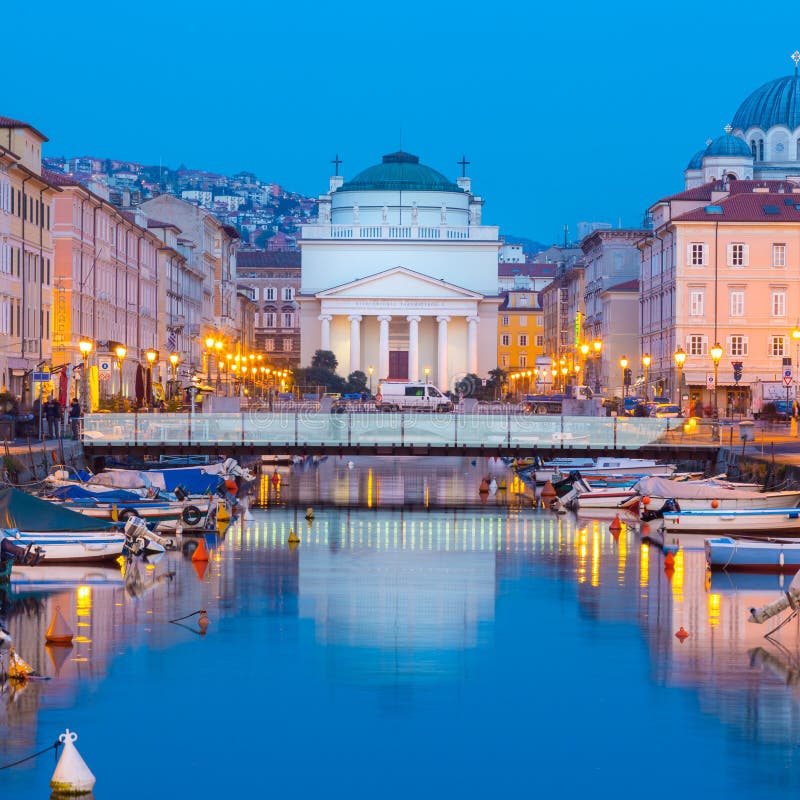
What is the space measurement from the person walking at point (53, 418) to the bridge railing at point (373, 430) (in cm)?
104

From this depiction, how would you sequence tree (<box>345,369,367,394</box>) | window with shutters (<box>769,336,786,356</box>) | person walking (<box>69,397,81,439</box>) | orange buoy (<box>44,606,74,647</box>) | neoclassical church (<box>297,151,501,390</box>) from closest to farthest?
1. orange buoy (<box>44,606,74,647</box>)
2. person walking (<box>69,397,81,439</box>)
3. window with shutters (<box>769,336,786,356</box>)
4. tree (<box>345,369,367,394</box>)
5. neoclassical church (<box>297,151,501,390</box>)


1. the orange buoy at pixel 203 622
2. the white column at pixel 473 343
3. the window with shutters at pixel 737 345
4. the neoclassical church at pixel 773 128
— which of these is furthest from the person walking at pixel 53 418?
the white column at pixel 473 343

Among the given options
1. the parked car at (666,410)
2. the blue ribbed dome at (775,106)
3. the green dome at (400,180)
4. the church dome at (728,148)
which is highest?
the blue ribbed dome at (775,106)

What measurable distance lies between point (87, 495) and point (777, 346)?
2451 inches

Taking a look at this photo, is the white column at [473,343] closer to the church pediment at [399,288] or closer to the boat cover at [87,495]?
the church pediment at [399,288]

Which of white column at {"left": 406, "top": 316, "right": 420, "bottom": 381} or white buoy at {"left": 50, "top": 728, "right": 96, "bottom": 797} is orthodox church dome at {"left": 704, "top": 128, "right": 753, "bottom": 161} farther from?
white buoy at {"left": 50, "top": 728, "right": 96, "bottom": 797}

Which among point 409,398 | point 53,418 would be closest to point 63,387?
point 53,418

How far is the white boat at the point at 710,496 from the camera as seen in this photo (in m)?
49.8

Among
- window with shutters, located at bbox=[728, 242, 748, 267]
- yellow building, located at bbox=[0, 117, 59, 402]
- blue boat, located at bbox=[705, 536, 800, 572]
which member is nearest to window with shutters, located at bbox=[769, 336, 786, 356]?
window with shutters, located at bbox=[728, 242, 748, 267]

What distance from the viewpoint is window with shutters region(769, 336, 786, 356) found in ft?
339

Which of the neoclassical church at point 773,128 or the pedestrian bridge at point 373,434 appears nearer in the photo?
the pedestrian bridge at point 373,434

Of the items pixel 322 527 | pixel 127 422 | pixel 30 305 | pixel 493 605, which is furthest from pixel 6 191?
pixel 493 605

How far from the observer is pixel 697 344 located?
10419cm

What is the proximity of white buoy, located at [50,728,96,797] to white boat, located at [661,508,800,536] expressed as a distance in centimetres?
2894
